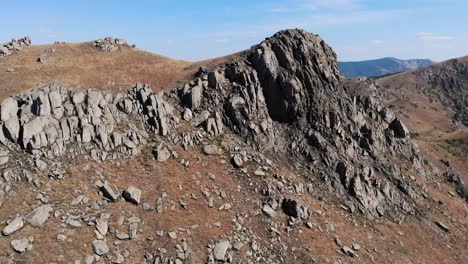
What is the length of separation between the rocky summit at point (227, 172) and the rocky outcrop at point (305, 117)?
20 centimetres

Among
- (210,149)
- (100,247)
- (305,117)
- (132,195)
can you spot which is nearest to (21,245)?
(100,247)

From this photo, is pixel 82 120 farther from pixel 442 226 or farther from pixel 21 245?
pixel 442 226

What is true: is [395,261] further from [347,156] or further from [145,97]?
[145,97]

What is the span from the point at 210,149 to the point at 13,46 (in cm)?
3973

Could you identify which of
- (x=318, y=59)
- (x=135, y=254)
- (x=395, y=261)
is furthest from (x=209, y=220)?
(x=318, y=59)

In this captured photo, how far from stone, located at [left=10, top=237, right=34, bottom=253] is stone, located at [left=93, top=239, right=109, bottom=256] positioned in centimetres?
516

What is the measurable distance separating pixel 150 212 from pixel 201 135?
14315 millimetres

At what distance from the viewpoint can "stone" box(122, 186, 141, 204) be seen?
1587 inches

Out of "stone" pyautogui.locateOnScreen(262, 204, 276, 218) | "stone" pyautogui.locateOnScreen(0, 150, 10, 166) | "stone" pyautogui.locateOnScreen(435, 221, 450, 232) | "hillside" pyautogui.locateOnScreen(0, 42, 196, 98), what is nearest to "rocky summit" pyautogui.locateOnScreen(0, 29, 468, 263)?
"stone" pyautogui.locateOnScreen(0, 150, 10, 166)

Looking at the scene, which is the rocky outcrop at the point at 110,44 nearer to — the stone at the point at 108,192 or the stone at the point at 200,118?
the stone at the point at 200,118

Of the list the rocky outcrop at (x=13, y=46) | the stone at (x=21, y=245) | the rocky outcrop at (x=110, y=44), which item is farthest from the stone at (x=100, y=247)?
the rocky outcrop at (x=13, y=46)

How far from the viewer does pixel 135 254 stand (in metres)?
36.1

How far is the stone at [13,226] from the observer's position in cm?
3288

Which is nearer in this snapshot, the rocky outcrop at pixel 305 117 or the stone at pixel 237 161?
the stone at pixel 237 161
